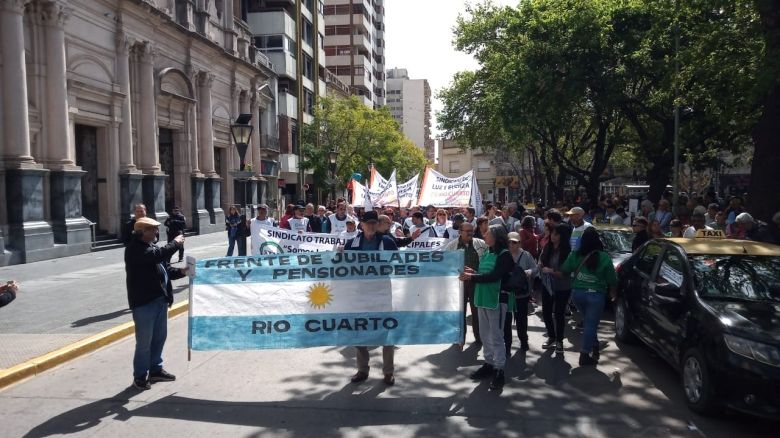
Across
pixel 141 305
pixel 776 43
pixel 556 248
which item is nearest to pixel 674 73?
pixel 776 43

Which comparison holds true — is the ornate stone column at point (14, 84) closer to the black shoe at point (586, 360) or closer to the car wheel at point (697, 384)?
the black shoe at point (586, 360)

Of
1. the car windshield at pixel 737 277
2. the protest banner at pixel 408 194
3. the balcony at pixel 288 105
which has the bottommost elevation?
the car windshield at pixel 737 277

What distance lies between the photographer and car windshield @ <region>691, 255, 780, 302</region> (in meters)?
5.91

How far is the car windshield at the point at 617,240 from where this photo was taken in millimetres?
10969

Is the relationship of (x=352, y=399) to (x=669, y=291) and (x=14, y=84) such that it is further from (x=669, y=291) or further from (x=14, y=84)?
A: (x=14, y=84)

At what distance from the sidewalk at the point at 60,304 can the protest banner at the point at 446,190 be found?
22.2 feet

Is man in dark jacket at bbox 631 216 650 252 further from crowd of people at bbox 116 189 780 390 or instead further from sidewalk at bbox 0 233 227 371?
sidewalk at bbox 0 233 227 371

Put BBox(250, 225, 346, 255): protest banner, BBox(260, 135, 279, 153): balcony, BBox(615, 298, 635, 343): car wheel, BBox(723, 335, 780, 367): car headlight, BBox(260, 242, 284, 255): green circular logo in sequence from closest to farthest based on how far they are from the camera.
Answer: BBox(723, 335, 780, 367): car headlight < BBox(615, 298, 635, 343): car wheel < BBox(250, 225, 346, 255): protest banner < BBox(260, 242, 284, 255): green circular logo < BBox(260, 135, 279, 153): balcony

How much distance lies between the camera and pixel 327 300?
649 centimetres

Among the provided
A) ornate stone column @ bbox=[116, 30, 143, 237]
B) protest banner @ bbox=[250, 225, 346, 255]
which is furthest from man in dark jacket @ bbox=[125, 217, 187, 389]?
ornate stone column @ bbox=[116, 30, 143, 237]

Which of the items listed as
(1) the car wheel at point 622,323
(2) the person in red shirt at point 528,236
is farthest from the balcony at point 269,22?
(1) the car wheel at point 622,323

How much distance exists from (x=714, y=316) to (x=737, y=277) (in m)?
1.04

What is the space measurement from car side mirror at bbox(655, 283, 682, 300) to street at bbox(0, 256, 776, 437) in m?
0.99

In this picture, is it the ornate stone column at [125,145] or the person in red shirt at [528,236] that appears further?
the ornate stone column at [125,145]
